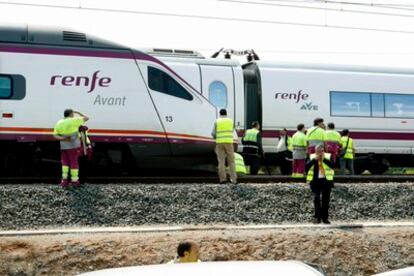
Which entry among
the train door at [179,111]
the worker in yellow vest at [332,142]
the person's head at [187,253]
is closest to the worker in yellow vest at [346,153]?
the worker in yellow vest at [332,142]

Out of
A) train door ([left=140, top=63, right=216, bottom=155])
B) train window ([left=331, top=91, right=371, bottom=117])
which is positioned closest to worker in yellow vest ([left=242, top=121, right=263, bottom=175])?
train door ([left=140, top=63, right=216, bottom=155])

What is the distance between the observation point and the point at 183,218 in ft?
43.0

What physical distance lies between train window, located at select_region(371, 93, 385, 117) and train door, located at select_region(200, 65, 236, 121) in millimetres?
4724

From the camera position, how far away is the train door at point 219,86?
69.2 ft

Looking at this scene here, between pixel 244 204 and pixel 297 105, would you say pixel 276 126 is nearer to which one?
pixel 297 105

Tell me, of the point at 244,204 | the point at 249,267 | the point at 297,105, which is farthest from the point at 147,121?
the point at 249,267

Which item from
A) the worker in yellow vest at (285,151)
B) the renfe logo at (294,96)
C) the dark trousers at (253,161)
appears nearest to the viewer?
the dark trousers at (253,161)

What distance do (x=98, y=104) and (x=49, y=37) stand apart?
74.8 inches

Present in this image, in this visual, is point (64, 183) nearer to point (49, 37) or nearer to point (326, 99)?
point (49, 37)

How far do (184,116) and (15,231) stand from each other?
6.99m

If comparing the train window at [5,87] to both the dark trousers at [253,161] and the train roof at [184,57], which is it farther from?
the dark trousers at [253,161]

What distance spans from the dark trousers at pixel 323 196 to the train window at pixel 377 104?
10.8 m

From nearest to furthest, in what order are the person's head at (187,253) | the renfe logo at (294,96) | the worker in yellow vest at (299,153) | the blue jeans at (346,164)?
the person's head at (187,253) < the worker in yellow vest at (299,153) < the blue jeans at (346,164) < the renfe logo at (294,96)

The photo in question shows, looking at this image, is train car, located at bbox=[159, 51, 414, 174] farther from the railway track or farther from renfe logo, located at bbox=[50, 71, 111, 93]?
the railway track
